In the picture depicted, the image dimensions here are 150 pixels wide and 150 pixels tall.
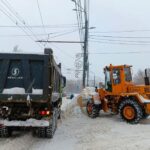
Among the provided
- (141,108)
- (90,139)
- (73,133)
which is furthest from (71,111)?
(90,139)

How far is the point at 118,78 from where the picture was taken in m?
19.9

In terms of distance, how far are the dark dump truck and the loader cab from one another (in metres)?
7.54

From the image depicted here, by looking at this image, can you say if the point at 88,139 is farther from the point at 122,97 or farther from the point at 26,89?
the point at 122,97

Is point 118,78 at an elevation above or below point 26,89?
above

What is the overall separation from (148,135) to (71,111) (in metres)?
10.6

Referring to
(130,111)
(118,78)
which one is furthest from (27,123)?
(118,78)

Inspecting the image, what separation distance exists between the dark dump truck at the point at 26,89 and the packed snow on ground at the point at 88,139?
26.3 inches

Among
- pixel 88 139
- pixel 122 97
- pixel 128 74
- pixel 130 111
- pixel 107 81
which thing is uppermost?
pixel 128 74

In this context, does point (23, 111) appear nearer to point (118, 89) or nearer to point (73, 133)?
point (73, 133)

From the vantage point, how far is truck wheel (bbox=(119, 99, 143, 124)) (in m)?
18.0

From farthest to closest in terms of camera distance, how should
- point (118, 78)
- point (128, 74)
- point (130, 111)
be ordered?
point (128, 74), point (118, 78), point (130, 111)

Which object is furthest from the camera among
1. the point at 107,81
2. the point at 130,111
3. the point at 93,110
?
the point at 93,110

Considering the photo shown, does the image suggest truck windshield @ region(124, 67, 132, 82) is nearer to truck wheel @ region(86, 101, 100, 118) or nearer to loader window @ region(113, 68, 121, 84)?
loader window @ region(113, 68, 121, 84)

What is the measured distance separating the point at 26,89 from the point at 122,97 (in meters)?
7.77
